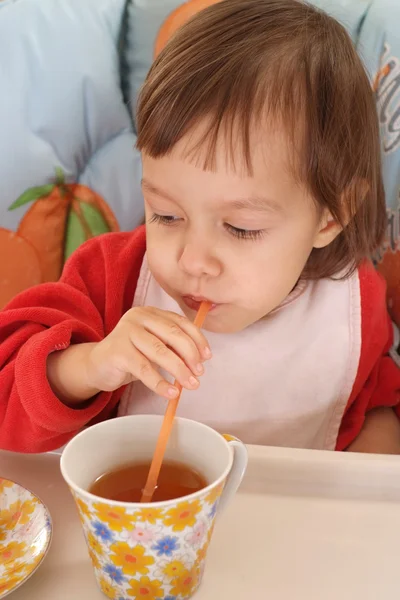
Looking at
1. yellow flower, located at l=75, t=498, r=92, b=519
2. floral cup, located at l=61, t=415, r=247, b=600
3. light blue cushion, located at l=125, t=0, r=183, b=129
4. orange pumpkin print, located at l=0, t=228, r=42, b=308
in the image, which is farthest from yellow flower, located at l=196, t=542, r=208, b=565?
light blue cushion, located at l=125, t=0, r=183, b=129

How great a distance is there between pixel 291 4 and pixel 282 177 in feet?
0.80

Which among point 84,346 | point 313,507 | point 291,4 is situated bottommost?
point 313,507

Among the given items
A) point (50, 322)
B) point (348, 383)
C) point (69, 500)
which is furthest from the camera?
point (348, 383)

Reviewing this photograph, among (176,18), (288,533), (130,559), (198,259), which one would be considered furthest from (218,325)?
(176,18)

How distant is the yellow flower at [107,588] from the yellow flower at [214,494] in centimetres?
13

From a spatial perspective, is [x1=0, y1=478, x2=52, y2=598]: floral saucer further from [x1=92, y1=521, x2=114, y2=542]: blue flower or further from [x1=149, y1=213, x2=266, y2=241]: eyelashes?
[x1=149, y1=213, x2=266, y2=241]: eyelashes

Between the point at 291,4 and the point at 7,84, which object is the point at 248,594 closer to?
the point at 291,4

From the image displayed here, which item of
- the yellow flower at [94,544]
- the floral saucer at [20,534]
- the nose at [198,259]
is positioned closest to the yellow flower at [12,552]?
the floral saucer at [20,534]

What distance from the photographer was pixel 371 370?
1.07 metres

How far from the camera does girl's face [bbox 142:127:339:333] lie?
724 millimetres

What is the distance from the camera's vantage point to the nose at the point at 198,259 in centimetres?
74

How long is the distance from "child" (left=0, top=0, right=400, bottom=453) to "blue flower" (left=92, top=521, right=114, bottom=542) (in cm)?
13

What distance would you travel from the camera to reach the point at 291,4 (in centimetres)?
83

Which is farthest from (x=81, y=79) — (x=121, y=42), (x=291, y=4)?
(x=291, y=4)
